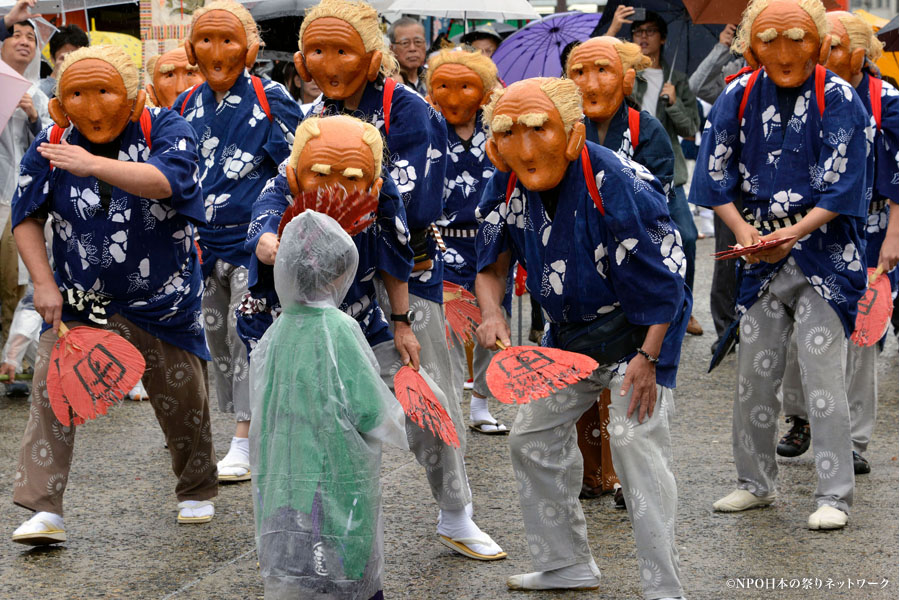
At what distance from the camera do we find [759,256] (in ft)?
15.3

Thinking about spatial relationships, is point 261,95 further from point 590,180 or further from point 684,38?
point 684,38

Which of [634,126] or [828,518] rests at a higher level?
[634,126]

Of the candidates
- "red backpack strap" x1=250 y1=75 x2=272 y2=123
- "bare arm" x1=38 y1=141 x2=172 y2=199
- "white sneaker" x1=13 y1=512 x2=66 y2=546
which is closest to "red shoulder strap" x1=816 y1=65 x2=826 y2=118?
"red backpack strap" x1=250 y1=75 x2=272 y2=123

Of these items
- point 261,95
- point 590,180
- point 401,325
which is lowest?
point 401,325

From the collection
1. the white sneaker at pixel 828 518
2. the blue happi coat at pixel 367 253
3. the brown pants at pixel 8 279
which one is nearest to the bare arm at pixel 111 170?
the blue happi coat at pixel 367 253

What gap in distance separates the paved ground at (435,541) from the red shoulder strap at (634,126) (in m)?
1.51

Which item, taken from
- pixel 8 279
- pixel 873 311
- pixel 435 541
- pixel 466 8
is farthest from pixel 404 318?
pixel 466 8

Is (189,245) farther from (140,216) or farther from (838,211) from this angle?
(838,211)

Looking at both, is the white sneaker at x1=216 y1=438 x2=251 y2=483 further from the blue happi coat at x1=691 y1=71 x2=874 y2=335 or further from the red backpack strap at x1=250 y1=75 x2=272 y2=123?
the blue happi coat at x1=691 y1=71 x2=874 y2=335

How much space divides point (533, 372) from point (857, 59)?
2.62 m

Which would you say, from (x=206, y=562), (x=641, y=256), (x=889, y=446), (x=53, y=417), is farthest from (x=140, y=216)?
(x=889, y=446)

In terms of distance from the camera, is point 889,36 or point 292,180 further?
point 889,36

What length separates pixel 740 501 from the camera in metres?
4.91

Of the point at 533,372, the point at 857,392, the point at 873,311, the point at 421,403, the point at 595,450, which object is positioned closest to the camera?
the point at 533,372
